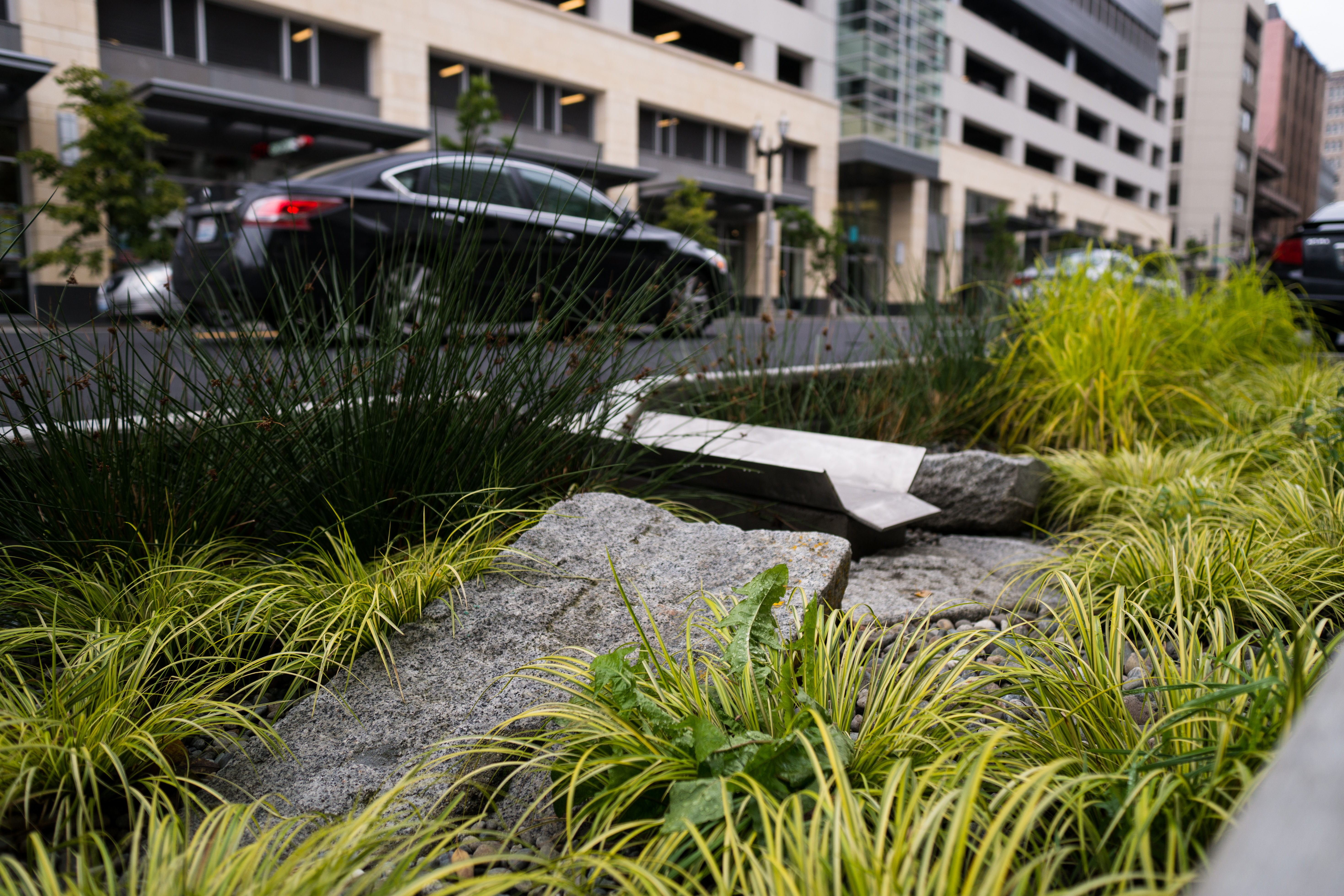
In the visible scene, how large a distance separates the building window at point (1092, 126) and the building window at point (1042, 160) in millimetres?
3711

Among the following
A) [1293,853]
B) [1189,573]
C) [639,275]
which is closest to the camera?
[1293,853]

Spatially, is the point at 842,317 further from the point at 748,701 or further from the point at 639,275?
the point at 748,701

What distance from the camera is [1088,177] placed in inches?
1811

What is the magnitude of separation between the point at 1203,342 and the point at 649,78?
20.2m

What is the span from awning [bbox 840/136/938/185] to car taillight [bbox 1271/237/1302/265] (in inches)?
869

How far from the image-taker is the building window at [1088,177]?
146 feet

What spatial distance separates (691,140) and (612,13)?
390 cm

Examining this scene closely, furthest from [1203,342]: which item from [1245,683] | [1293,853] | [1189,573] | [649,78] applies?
[649,78]

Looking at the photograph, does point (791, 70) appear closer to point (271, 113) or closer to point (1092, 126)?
point (271, 113)

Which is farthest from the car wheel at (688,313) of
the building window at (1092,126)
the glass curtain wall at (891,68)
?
the building window at (1092,126)

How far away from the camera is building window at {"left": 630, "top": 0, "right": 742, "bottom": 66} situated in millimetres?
24688

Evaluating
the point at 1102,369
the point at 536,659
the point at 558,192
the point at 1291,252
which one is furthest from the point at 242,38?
the point at 536,659

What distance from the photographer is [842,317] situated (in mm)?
5066

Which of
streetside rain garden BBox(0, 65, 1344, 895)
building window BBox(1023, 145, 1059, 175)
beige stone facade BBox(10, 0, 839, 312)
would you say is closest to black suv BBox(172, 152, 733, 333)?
streetside rain garden BBox(0, 65, 1344, 895)
